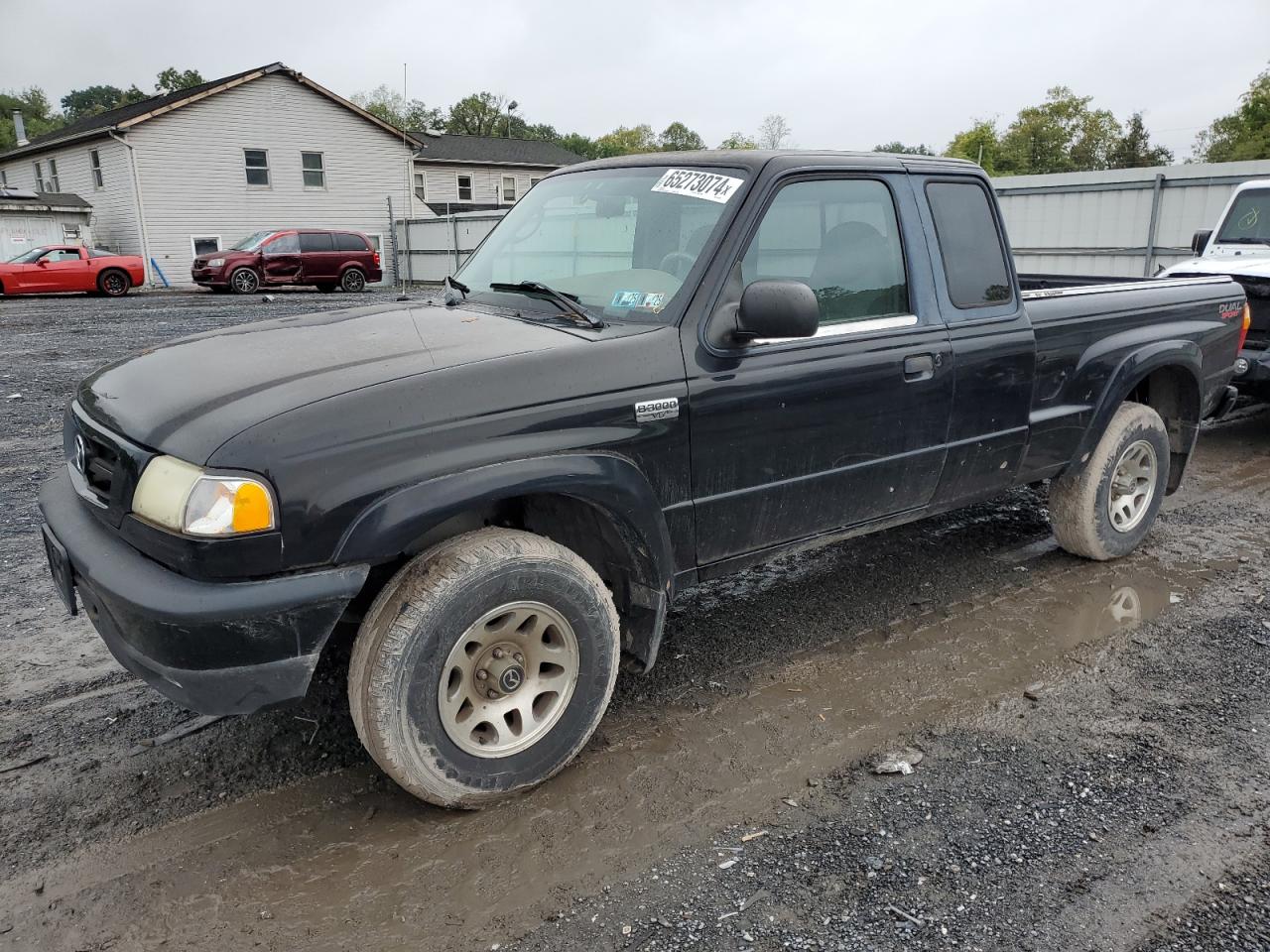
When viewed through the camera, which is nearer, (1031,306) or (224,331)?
(224,331)

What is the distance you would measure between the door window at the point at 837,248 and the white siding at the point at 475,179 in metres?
37.2

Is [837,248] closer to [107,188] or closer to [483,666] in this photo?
[483,666]

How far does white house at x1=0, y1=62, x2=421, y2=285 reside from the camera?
27.5 metres

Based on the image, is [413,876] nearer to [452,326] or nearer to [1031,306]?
[452,326]

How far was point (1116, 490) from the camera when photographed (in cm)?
495

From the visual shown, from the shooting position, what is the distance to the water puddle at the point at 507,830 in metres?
2.42

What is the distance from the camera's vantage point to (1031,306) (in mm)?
4270

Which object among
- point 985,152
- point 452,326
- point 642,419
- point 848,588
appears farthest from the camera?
point 985,152

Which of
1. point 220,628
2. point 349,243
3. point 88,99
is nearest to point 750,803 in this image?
point 220,628

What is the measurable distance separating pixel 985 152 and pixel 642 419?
8435 centimetres

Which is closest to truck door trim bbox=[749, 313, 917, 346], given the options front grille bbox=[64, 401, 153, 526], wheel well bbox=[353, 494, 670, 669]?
wheel well bbox=[353, 494, 670, 669]

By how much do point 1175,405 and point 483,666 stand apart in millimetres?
4389

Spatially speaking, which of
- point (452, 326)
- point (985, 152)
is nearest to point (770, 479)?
point (452, 326)

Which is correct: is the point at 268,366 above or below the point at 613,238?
below
